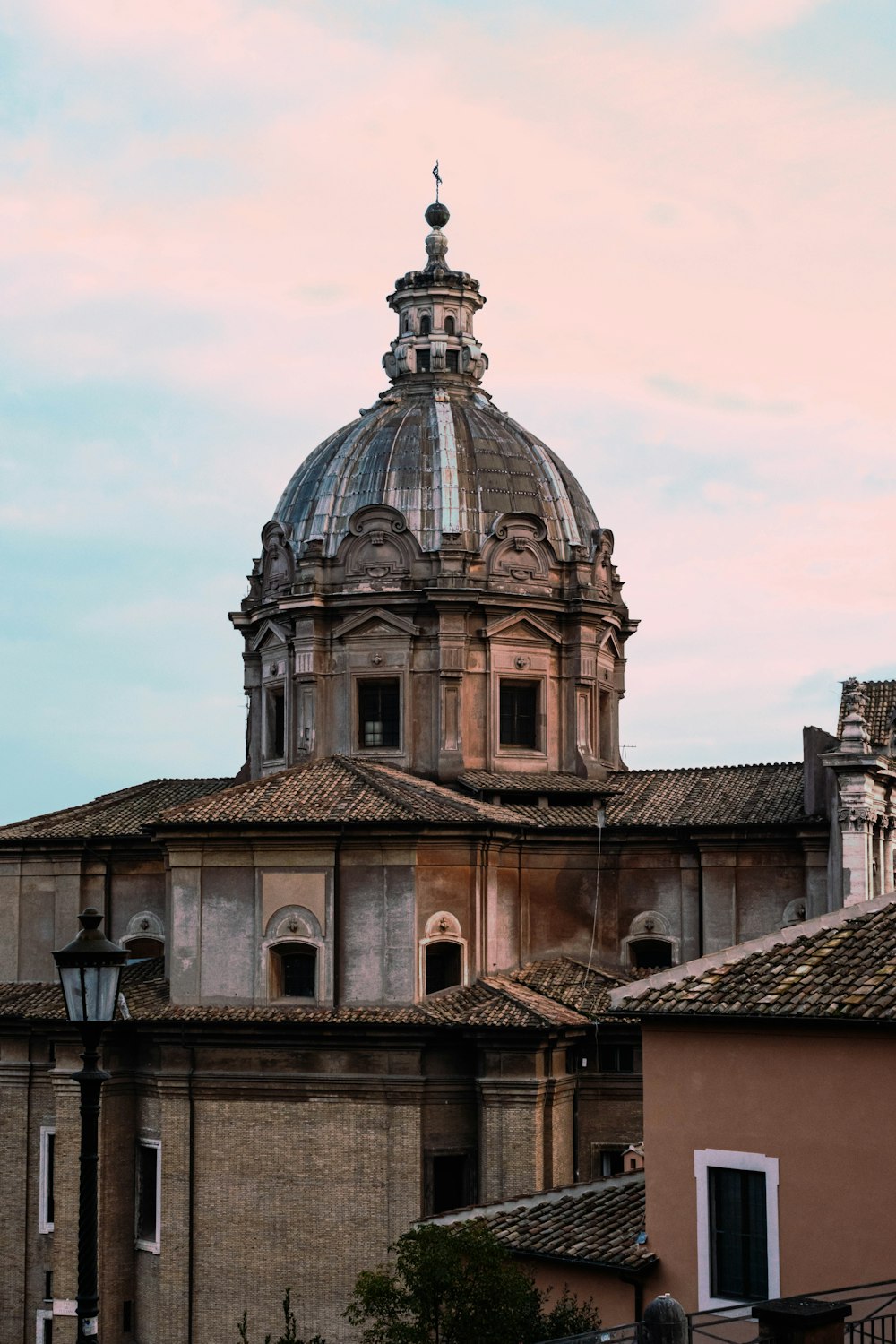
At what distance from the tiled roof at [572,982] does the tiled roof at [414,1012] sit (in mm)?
382

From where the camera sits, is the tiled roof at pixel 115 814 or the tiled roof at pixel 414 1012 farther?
the tiled roof at pixel 115 814

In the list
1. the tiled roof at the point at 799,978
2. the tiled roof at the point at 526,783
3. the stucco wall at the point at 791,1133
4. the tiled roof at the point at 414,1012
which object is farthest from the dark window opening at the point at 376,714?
the stucco wall at the point at 791,1133

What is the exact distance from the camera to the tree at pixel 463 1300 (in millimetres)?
20828

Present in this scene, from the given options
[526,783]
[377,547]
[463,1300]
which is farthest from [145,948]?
[463,1300]

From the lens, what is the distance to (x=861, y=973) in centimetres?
1919

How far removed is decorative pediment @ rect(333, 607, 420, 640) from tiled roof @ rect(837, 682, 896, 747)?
418 inches

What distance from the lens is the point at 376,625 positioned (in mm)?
39969

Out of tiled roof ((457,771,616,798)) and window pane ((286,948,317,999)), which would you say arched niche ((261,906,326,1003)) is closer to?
window pane ((286,948,317,999))

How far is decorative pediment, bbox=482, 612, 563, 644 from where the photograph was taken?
40.1 m

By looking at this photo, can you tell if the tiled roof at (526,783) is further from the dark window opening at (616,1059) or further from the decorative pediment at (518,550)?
the dark window opening at (616,1059)

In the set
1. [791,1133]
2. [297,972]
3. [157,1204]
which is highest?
[297,972]

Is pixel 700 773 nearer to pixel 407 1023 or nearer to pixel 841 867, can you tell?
pixel 841 867

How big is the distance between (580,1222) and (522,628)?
60.9 ft

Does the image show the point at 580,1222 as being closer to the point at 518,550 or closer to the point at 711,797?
the point at 711,797
